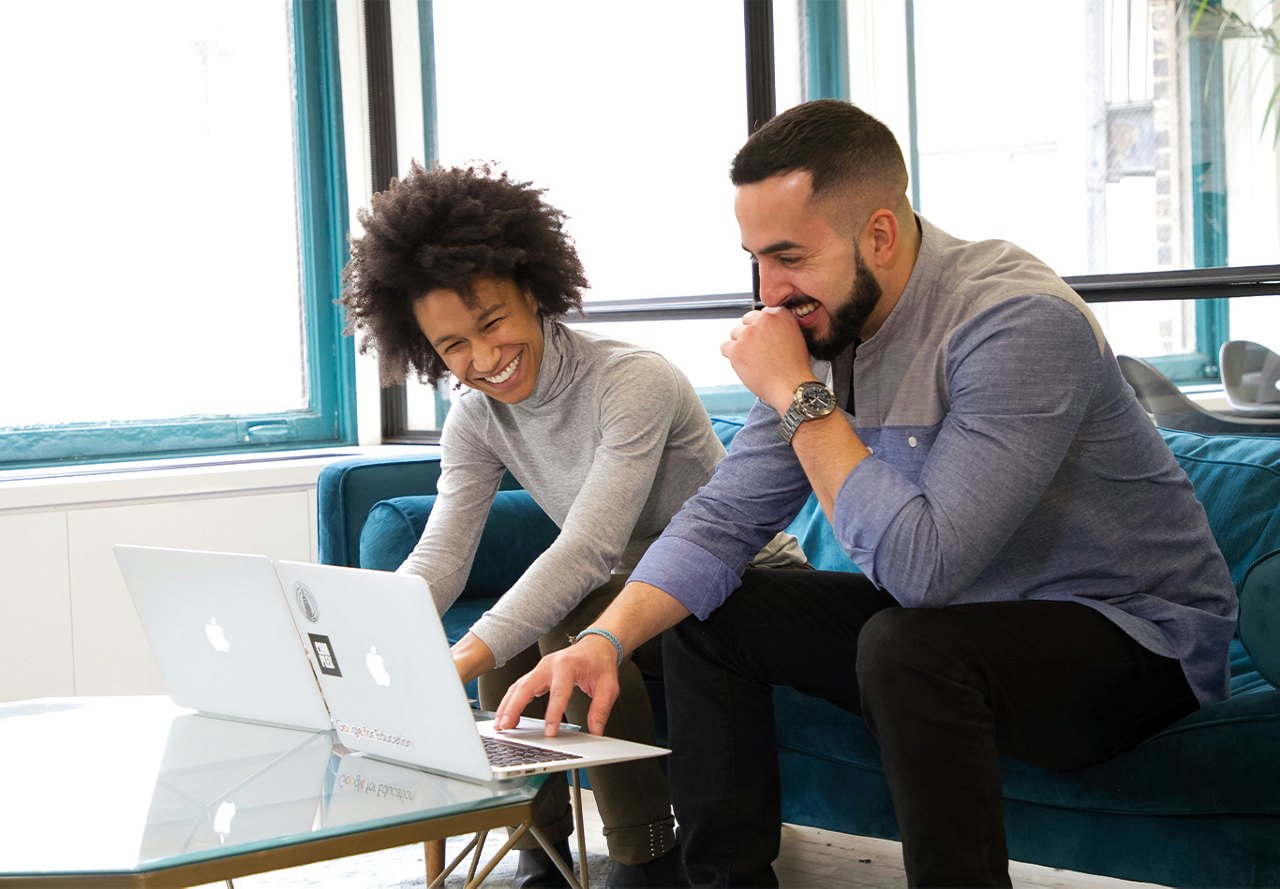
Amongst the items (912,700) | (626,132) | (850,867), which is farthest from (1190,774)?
(626,132)

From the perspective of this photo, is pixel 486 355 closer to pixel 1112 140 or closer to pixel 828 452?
pixel 828 452

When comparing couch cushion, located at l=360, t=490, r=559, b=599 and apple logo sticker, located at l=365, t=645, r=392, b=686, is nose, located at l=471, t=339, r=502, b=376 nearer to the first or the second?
couch cushion, located at l=360, t=490, r=559, b=599

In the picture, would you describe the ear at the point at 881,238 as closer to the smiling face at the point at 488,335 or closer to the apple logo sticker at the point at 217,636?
the smiling face at the point at 488,335

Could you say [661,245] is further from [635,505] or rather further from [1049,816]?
[1049,816]

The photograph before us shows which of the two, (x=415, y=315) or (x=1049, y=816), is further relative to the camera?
(x=415, y=315)

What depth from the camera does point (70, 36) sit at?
3.45 metres

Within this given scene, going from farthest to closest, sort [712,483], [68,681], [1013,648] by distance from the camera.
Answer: [68,681] → [712,483] → [1013,648]

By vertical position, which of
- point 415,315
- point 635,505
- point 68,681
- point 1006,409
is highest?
point 415,315

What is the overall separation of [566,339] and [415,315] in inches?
9.5

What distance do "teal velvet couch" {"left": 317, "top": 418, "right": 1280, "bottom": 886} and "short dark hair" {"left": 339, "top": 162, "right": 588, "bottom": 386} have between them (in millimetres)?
406

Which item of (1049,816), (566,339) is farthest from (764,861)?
(566,339)

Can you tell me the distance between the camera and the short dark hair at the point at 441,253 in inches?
82.5

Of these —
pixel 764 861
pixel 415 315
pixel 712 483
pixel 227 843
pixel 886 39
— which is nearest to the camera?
pixel 227 843

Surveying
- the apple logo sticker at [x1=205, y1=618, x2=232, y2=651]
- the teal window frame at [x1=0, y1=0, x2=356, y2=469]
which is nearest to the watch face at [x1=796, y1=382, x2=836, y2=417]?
the apple logo sticker at [x1=205, y1=618, x2=232, y2=651]
